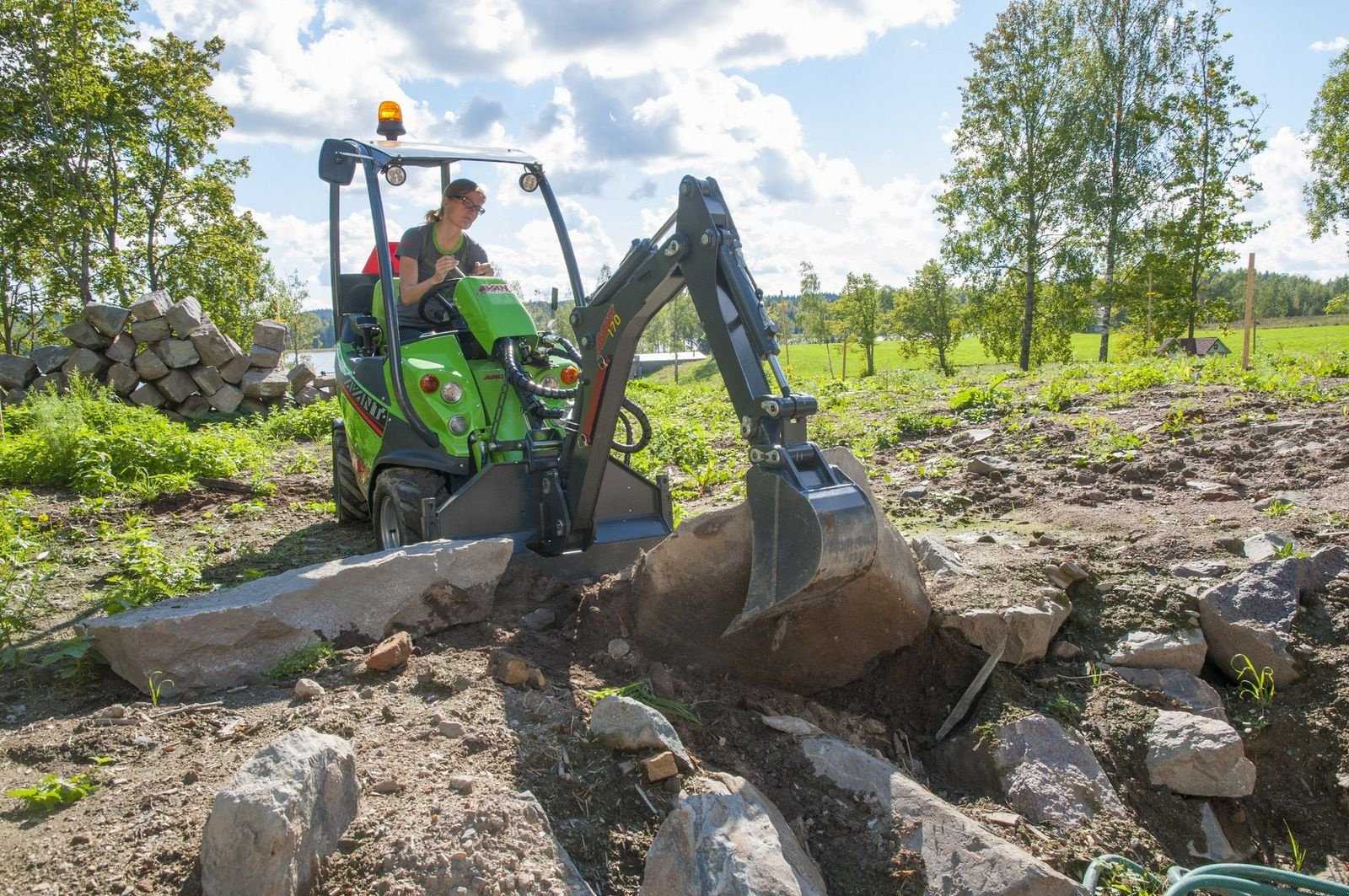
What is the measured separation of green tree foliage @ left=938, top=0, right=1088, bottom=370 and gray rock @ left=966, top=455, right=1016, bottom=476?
17.6 meters

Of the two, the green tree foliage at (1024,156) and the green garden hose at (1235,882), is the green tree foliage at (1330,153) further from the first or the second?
the green garden hose at (1235,882)

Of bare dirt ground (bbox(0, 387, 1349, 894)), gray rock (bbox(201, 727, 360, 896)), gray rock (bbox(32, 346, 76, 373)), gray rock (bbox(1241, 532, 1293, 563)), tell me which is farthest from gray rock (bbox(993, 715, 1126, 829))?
gray rock (bbox(32, 346, 76, 373))

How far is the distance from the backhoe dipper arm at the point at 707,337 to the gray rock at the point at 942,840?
2.92 ft

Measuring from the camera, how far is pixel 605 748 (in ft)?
9.23

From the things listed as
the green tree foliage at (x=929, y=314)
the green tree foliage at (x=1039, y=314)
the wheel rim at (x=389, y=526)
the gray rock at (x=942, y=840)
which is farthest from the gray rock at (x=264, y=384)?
the green tree foliage at (x=929, y=314)

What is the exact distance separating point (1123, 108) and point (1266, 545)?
24.0 meters

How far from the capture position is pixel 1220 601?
382 centimetres

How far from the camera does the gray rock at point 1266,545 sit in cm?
416

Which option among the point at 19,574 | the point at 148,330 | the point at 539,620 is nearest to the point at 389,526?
the point at 539,620

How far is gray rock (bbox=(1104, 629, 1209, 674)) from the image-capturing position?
12.2 feet

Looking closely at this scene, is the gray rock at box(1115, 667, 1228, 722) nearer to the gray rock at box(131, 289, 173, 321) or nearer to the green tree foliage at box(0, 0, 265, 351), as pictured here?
the gray rock at box(131, 289, 173, 321)

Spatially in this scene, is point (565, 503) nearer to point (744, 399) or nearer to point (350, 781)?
point (744, 399)

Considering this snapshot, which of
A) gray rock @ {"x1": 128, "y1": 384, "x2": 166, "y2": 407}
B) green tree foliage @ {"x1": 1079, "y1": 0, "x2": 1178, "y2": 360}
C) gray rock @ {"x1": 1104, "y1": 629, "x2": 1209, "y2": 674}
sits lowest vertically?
gray rock @ {"x1": 1104, "y1": 629, "x2": 1209, "y2": 674}

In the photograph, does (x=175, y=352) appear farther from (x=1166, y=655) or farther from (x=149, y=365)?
(x=1166, y=655)
